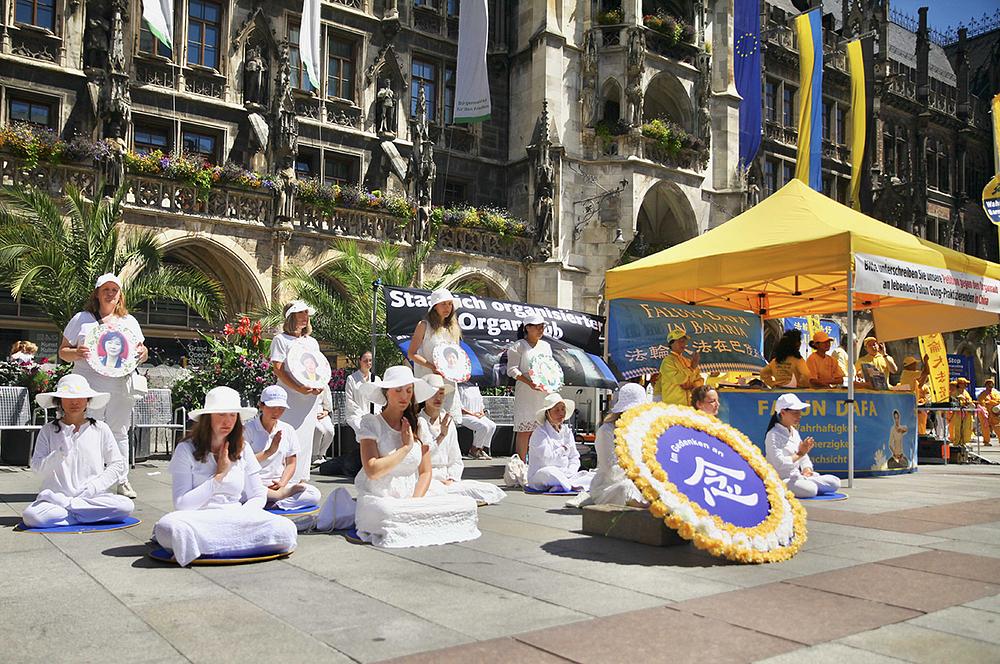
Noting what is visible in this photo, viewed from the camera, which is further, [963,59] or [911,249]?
[963,59]

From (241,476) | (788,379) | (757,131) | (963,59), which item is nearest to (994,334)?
(963,59)

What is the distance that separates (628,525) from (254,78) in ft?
66.9

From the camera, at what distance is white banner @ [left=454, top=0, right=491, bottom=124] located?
24.1 metres

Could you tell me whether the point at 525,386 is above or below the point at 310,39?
below

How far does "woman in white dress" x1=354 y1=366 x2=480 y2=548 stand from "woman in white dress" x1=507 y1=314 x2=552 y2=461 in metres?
3.79

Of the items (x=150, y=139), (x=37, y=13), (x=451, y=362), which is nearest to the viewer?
(x=451, y=362)

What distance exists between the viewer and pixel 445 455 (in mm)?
7836

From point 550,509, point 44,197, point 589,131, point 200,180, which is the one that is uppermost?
point 589,131

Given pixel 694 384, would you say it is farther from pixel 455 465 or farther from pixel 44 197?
pixel 44 197

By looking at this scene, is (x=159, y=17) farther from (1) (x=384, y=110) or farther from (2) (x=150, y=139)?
(1) (x=384, y=110)

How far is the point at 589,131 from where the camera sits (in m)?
27.7

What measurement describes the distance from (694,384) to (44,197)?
11.4 m

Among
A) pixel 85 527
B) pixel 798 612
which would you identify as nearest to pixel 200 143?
pixel 85 527

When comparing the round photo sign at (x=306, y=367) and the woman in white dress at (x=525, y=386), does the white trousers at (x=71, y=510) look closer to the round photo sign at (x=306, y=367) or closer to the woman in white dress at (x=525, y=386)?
the round photo sign at (x=306, y=367)
